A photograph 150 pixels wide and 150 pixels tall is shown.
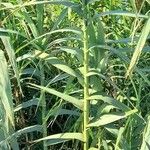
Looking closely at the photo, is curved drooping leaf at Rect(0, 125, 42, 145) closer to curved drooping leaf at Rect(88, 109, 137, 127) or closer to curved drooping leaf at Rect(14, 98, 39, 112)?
curved drooping leaf at Rect(14, 98, 39, 112)

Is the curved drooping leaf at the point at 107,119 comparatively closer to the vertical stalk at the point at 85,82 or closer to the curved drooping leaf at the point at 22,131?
the vertical stalk at the point at 85,82

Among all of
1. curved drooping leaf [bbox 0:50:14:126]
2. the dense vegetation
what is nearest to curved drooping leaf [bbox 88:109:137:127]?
the dense vegetation

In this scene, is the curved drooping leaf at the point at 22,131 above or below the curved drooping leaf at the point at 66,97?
below

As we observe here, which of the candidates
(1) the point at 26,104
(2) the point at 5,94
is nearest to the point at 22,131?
(1) the point at 26,104

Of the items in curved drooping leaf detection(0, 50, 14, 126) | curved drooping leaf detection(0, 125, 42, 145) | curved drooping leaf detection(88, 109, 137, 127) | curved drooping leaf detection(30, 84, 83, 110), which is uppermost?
curved drooping leaf detection(0, 50, 14, 126)

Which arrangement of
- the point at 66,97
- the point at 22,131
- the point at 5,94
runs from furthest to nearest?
the point at 22,131 → the point at 66,97 → the point at 5,94

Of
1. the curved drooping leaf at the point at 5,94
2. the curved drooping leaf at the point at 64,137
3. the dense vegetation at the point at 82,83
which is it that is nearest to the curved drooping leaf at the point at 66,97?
the dense vegetation at the point at 82,83

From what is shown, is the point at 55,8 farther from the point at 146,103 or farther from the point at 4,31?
the point at 4,31

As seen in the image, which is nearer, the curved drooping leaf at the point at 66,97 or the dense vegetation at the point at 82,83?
the dense vegetation at the point at 82,83

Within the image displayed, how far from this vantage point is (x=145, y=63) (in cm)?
213

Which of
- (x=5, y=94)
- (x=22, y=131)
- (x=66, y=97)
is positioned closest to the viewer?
(x=5, y=94)

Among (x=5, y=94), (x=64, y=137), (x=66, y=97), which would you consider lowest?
(x=64, y=137)

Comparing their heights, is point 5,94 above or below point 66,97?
above

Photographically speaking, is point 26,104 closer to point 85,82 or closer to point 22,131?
point 22,131
